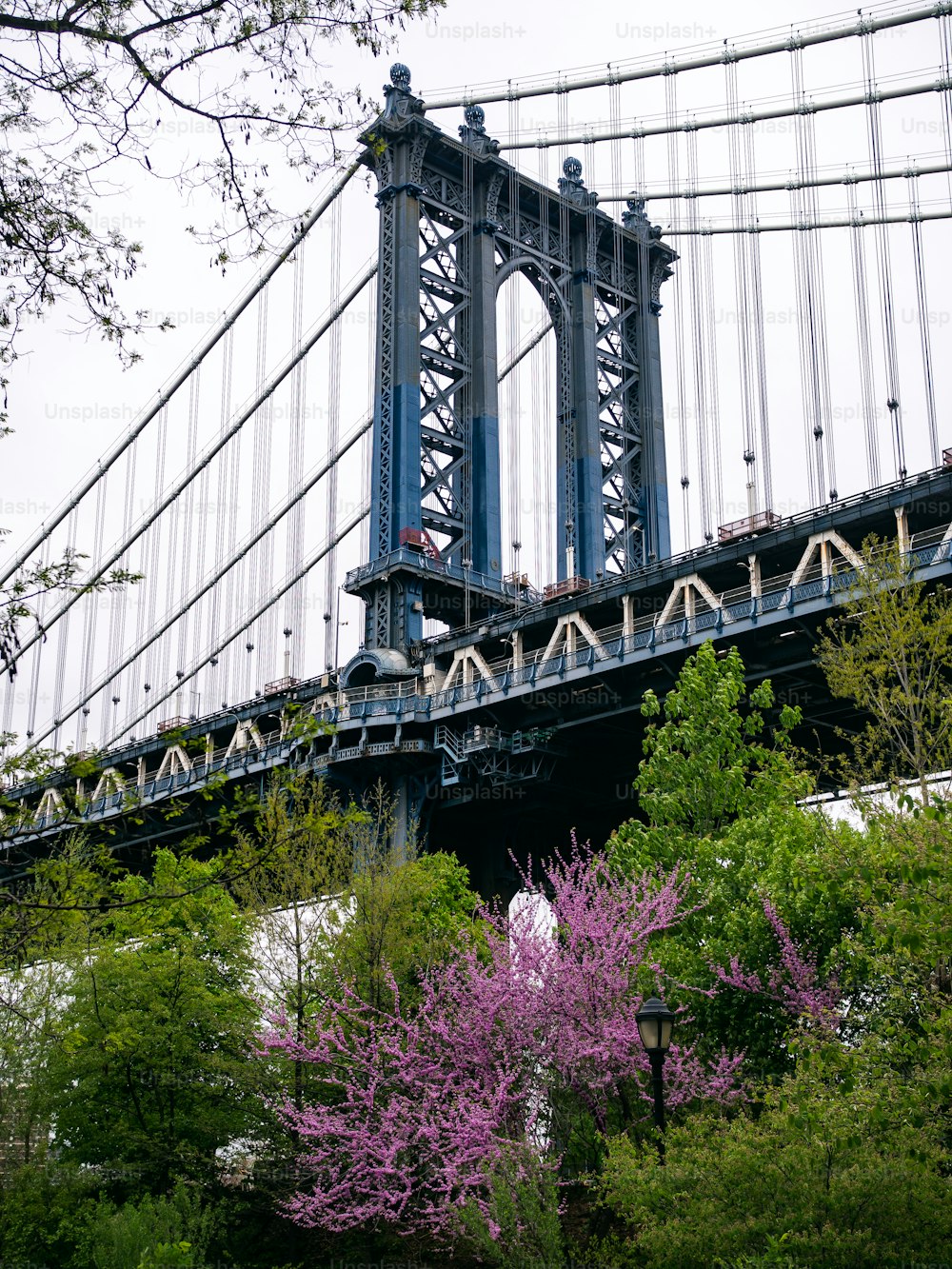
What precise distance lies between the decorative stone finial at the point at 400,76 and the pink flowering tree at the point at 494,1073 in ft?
153

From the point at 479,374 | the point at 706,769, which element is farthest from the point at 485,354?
the point at 706,769

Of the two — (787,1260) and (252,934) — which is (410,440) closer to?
(252,934)

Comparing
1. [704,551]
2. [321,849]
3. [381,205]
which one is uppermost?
[381,205]

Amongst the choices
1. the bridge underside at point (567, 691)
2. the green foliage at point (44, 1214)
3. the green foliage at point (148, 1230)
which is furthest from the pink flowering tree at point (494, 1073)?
the bridge underside at point (567, 691)

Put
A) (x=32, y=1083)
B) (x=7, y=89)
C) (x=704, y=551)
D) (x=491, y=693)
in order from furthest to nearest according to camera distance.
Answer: (x=491, y=693) → (x=704, y=551) → (x=32, y=1083) → (x=7, y=89)

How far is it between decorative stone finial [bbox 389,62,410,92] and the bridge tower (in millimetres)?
84

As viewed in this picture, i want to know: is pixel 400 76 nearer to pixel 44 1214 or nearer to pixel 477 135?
pixel 477 135

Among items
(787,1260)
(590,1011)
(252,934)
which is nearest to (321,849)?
(252,934)

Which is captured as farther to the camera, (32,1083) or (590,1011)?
(32,1083)

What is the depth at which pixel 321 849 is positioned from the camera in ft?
125

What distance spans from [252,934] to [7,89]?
26182 mm

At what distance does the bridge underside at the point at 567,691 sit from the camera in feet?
145

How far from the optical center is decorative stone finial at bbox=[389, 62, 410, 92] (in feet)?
213

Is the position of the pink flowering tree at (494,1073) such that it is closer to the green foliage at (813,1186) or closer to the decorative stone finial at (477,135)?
the green foliage at (813,1186)
